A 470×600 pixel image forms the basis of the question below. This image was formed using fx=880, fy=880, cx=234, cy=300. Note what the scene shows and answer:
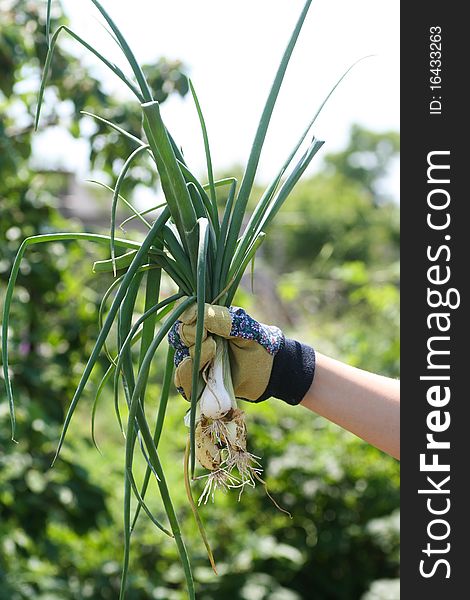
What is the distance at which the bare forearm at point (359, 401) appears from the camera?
1.29 meters

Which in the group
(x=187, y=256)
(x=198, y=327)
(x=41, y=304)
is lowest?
(x=198, y=327)

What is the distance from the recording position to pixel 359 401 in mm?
1287

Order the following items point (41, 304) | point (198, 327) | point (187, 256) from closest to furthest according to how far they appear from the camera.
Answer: point (198, 327)
point (187, 256)
point (41, 304)

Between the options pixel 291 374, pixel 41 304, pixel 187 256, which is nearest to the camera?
pixel 187 256

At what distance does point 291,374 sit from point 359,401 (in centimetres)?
11

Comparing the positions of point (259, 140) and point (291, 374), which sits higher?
point (259, 140)

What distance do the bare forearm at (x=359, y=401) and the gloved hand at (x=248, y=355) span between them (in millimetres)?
24

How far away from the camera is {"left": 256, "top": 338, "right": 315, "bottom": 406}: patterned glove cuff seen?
4.20ft

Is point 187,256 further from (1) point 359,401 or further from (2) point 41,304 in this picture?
(2) point 41,304

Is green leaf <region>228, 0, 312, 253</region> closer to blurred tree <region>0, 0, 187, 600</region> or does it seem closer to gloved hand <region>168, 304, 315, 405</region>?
gloved hand <region>168, 304, 315, 405</region>

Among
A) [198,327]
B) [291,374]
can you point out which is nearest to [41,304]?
[291,374]

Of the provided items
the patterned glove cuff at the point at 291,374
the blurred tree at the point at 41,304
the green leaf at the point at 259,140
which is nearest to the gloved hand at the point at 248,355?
the patterned glove cuff at the point at 291,374

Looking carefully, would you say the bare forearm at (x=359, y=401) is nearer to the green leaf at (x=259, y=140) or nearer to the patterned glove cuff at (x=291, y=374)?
the patterned glove cuff at (x=291, y=374)

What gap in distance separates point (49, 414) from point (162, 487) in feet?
6.11
